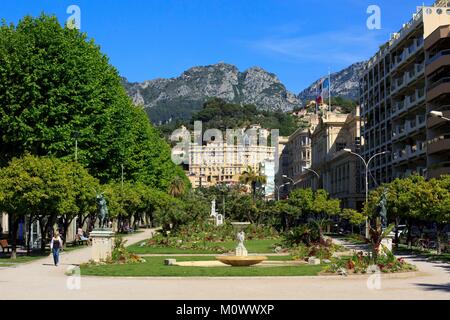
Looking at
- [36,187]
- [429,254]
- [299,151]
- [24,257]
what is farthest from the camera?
[299,151]

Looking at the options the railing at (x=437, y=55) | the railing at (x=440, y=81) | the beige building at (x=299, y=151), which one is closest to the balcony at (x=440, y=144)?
the railing at (x=440, y=81)

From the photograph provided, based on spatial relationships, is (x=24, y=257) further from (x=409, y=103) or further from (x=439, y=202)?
(x=409, y=103)

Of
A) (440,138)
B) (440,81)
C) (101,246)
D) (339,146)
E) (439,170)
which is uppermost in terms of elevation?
(440,81)

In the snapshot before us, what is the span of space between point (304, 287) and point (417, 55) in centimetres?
5734

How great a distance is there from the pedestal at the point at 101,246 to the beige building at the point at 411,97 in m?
38.6

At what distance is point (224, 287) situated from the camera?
72.7 feet

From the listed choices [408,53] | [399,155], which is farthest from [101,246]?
[399,155]

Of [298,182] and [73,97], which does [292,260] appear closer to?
[73,97]

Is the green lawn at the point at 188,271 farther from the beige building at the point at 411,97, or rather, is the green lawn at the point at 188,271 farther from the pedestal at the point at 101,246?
the beige building at the point at 411,97

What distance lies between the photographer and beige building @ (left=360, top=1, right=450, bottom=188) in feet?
217

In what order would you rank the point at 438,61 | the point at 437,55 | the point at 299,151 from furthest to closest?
1. the point at 299,151
2. the point at 437,55
3. the point at 438,61

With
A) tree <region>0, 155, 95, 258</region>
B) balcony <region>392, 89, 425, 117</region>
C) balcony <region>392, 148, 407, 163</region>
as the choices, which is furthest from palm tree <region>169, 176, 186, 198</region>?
tree <region>0, 155, 95, 258</region>

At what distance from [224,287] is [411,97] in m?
59.1
